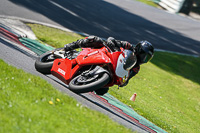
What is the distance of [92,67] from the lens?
7047 mm

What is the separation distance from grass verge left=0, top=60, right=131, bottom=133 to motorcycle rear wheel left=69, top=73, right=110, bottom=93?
0.60m

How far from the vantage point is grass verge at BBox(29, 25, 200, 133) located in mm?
10016

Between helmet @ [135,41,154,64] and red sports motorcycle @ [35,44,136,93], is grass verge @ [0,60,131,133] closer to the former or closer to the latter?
red sports motorcycle @ [35,44,136,93]

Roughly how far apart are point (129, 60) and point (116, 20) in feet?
51.7

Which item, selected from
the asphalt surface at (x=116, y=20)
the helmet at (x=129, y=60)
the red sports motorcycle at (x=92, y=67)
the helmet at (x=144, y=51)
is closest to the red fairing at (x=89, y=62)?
the red sports motorcycle at (x=92, y=67)

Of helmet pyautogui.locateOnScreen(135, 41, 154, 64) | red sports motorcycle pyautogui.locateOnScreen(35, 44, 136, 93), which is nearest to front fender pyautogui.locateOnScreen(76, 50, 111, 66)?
red sports motorcycle pyautogui.locateOnScreen(35, 44, 136, 93)

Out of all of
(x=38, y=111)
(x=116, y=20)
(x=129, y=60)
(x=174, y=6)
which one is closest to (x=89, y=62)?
(x=129, y=60)

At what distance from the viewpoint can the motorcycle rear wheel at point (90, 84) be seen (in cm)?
645

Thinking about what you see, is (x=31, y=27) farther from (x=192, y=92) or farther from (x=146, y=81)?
(x=192, y=92)

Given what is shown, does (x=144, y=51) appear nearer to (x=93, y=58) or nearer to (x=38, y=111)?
(x=93, y=58)

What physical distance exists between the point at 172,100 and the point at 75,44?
21.8 ft

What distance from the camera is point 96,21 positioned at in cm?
2036

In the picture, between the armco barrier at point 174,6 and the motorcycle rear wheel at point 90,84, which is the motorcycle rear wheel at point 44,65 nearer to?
the motorcycle rear wheel at point 90,84

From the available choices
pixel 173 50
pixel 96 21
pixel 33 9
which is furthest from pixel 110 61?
pixel 173 50
